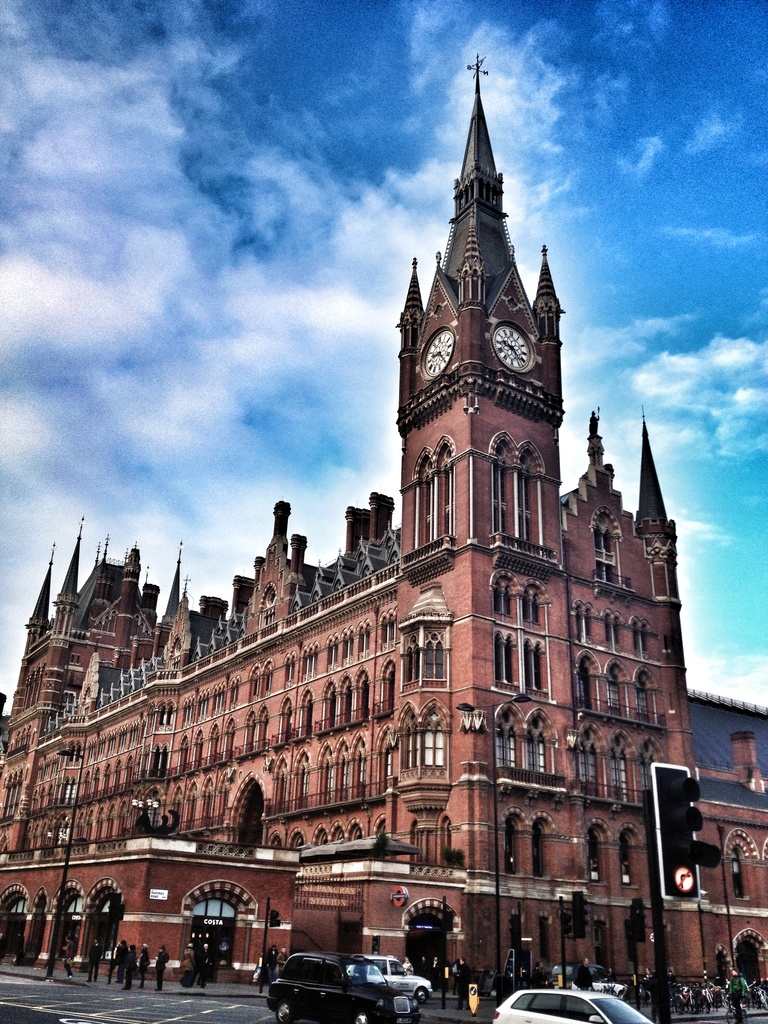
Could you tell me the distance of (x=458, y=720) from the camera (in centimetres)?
4819

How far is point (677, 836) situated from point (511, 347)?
50.5 metres

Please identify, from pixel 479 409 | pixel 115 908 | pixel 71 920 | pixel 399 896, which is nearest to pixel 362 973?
pixel 399 896

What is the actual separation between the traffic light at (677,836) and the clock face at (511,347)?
4875 cm

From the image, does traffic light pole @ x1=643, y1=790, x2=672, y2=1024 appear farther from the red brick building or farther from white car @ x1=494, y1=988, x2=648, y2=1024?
the red brick building

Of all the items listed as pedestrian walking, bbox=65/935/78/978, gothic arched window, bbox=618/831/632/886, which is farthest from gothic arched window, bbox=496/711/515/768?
pedestrian walking, bbox=65/935/78/978

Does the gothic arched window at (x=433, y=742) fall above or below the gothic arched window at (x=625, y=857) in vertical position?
above

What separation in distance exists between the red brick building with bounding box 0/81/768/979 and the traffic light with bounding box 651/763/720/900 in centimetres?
2601

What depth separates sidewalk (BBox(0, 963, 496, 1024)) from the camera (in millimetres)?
31439

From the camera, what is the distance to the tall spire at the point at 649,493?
62.5m

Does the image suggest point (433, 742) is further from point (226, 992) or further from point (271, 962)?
point (226, 992)

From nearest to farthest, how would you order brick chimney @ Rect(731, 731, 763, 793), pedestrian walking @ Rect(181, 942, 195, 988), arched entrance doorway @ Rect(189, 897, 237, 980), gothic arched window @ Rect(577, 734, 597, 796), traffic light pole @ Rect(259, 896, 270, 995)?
pedestrian walking @ Rect(181, 942, 195, 988) → traffic light pole @ Rect(259, 896, 270, 995) → arched entrance doorway @ Rect(189, 897, 237, 980) → gothic arched window @ Rect(577, 734, 597, 796) → brick chimney @ Rect(731, 731, 763, 793)

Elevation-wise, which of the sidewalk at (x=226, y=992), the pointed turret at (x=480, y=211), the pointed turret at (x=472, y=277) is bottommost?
the sidewalk at (x=226, y=992)

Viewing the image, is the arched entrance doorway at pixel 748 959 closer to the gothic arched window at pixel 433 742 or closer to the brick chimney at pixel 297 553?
the gothic arched window at pixel 433 742

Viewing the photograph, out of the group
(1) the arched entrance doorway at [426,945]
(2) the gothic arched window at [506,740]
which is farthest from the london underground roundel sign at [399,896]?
(2) the gothic arched window at [506,740]
